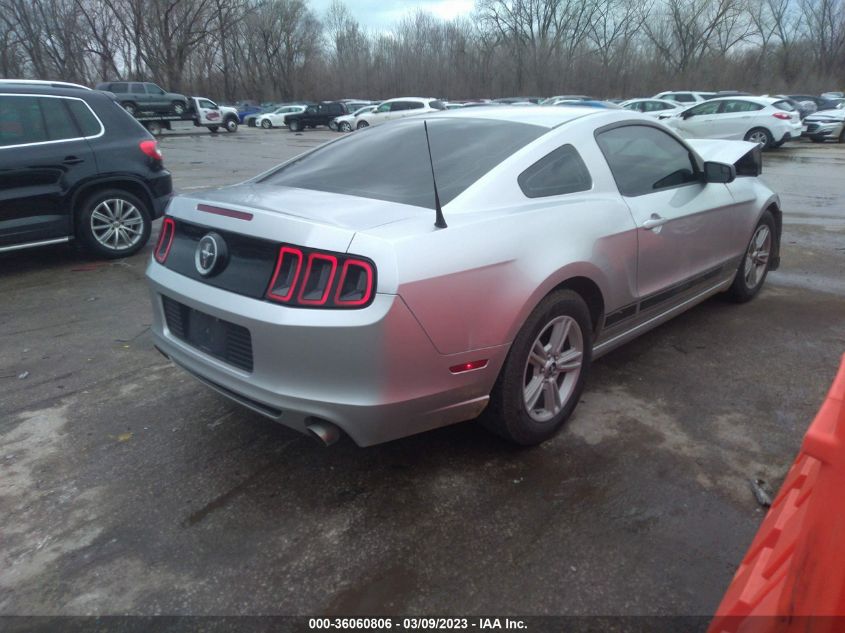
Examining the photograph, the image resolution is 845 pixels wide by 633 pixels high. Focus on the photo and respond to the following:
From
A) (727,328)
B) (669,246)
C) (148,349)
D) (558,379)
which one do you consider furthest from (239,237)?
(727,328)

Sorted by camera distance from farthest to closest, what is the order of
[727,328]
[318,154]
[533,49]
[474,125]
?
1. [533,49]
2. [727,328]
3. [318,154]
4. [474,125]

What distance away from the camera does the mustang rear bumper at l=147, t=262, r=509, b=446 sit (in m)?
2.34

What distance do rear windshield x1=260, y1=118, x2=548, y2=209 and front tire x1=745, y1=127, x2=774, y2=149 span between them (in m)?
18.5

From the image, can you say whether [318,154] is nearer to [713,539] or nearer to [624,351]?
[624,351]

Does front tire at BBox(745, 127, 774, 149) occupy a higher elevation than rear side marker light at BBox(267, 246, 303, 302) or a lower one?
lower

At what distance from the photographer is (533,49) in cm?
6034

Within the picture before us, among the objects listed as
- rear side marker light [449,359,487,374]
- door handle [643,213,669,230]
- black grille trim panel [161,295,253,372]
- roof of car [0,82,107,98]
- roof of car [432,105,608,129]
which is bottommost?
rear side marker light [449,359,487,374]

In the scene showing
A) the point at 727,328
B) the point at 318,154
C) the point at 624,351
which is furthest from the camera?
the point at 727,328

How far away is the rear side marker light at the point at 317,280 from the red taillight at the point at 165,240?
1.05m

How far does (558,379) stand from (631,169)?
138 cm

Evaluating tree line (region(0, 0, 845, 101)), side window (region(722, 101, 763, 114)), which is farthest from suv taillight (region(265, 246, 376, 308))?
tree line (region(0, 0, 845, 101))

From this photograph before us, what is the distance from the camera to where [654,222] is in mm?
3561

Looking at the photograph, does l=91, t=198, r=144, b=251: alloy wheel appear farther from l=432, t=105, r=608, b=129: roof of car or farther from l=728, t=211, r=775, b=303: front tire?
l=728, t=211, r=775, b=303: front tire

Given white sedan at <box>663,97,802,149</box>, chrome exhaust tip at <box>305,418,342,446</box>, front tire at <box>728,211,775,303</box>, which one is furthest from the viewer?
white sedan at <box>663,97,802,149</box>
